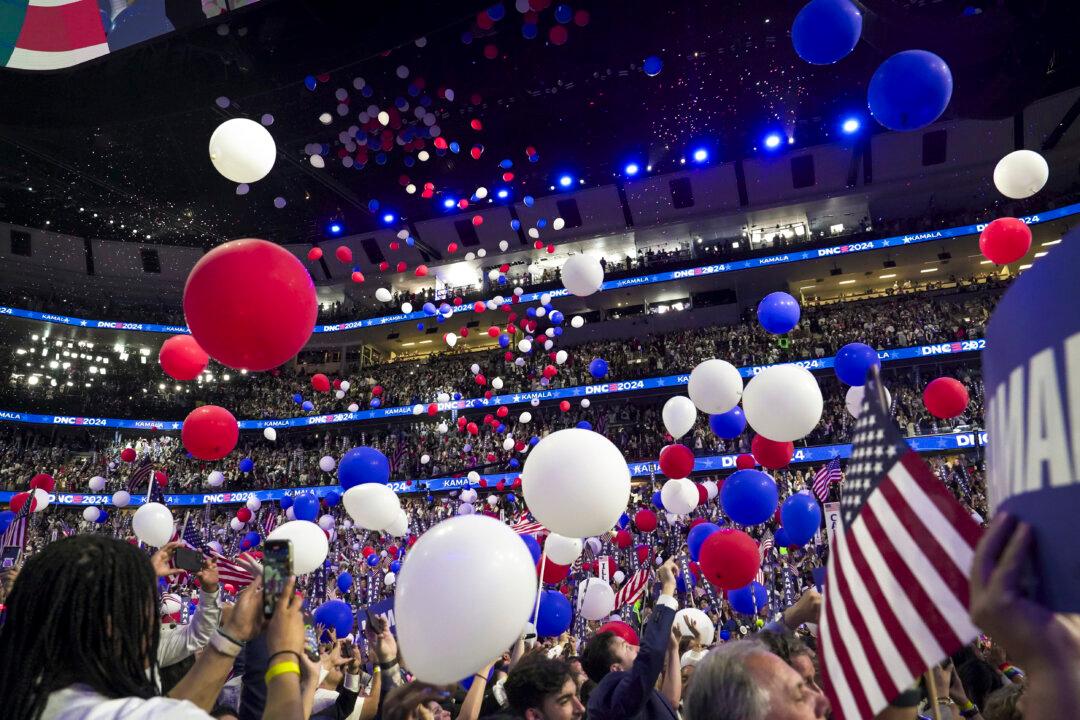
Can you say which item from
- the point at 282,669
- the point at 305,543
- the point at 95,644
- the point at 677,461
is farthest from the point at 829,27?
the point at 95,644

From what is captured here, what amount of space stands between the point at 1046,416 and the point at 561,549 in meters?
6.20

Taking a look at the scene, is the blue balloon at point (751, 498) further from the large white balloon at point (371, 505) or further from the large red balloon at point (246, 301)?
the large red balloon at point (246, 301)

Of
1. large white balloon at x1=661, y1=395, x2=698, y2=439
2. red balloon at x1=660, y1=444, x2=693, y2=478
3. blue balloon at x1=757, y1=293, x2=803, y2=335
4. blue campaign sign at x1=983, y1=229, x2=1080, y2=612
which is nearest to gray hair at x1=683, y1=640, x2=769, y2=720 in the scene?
blue campaign sign at x1=983, y1=229, x2=1080, y2=612

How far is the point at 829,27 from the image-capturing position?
5.87m

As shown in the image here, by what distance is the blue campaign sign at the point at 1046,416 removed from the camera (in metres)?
0.78

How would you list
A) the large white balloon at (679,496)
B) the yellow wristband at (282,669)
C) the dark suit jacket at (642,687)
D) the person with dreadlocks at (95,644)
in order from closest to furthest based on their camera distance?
1. the person with dreadlocks at (95,644)
2. the yellow wristband at (282,669)
3. the dark suit jacket at (642,687)
4. the large white balloon at (679,496)

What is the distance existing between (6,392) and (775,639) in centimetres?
3312

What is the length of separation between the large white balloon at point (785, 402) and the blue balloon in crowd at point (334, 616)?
170 inches

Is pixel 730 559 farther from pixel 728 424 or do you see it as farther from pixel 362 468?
pixel 362 468

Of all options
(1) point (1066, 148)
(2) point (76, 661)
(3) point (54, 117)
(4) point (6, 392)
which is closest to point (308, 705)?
(2) point (76, 661)

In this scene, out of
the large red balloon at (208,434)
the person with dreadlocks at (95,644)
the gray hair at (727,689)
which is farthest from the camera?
the large red balloon at (208,434)

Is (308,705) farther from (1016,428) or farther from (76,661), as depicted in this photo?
(1016,428)

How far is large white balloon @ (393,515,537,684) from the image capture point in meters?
2.13

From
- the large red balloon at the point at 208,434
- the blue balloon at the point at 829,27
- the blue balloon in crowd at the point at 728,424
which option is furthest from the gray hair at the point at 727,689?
the blue balloon in crowd at the point at 728,424
